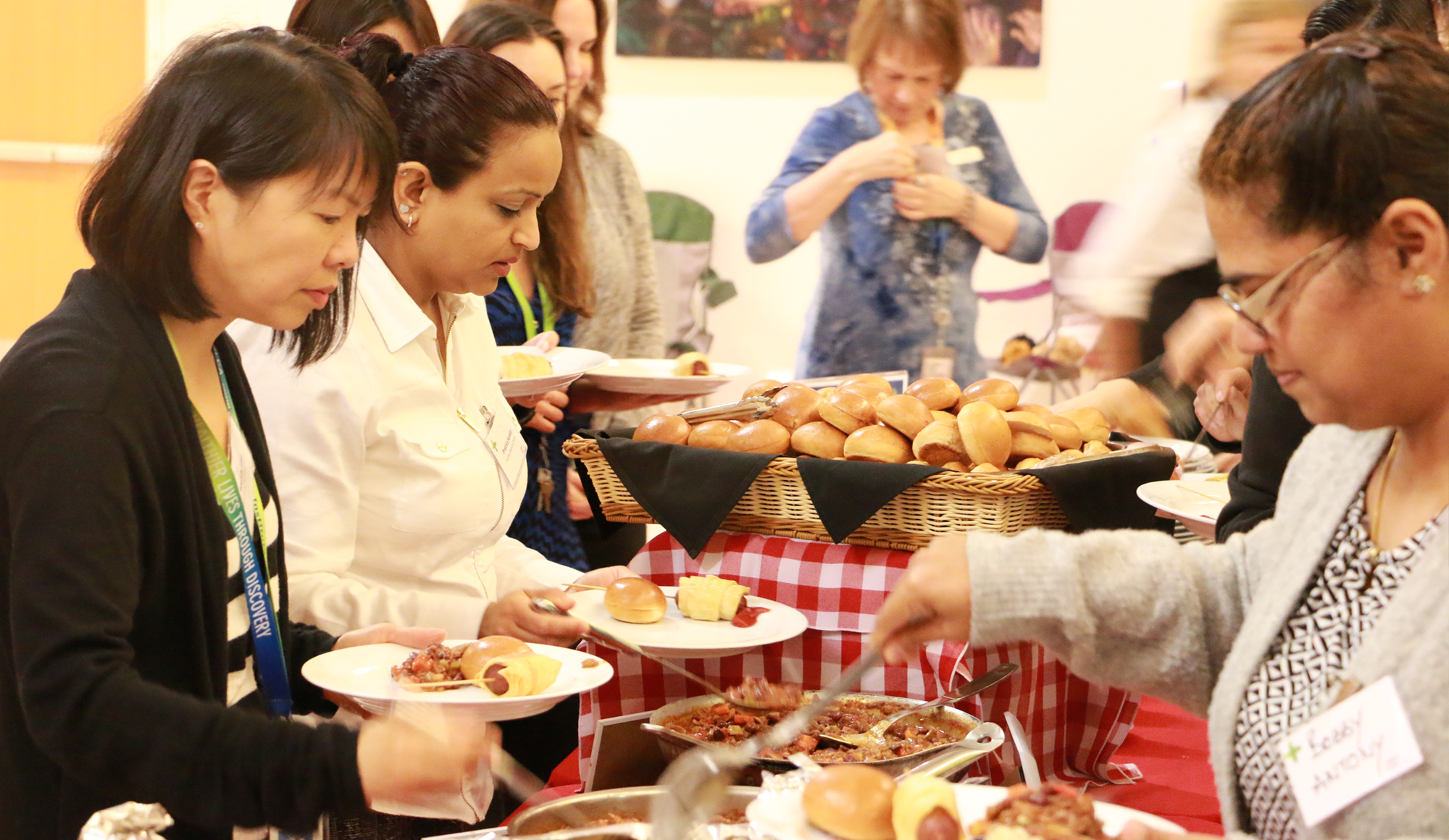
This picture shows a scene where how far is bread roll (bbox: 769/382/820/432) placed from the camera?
2068 mm

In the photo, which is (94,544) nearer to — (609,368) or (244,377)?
(244,377)

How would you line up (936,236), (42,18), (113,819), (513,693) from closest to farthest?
(113,819) → (513,693) → (936,236) → (42,18)

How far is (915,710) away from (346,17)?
1977 millimetres

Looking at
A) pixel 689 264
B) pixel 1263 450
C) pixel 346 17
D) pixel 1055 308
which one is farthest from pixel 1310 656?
pixel 689 264

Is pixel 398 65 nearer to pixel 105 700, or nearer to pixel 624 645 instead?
pixel 624 645

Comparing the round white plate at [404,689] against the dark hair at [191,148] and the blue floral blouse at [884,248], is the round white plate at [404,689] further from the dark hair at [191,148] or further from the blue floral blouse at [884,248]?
the blue floral blouse at [884,248]

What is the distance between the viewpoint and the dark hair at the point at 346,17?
2660 millimetres

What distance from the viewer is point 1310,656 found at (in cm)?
104

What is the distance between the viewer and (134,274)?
A: 126 centimetres

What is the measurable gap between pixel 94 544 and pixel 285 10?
4.34 meters

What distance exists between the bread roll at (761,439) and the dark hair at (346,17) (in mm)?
1278

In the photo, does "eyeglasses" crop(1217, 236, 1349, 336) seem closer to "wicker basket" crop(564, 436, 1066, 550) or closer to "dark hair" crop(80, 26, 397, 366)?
"wicker basket" crop(564, 436, 1066, 550)

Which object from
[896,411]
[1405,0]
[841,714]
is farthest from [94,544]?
[1405,0]

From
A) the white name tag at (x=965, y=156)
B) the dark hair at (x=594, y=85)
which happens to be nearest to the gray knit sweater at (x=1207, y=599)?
the dark hair at (x=594, y=85)
